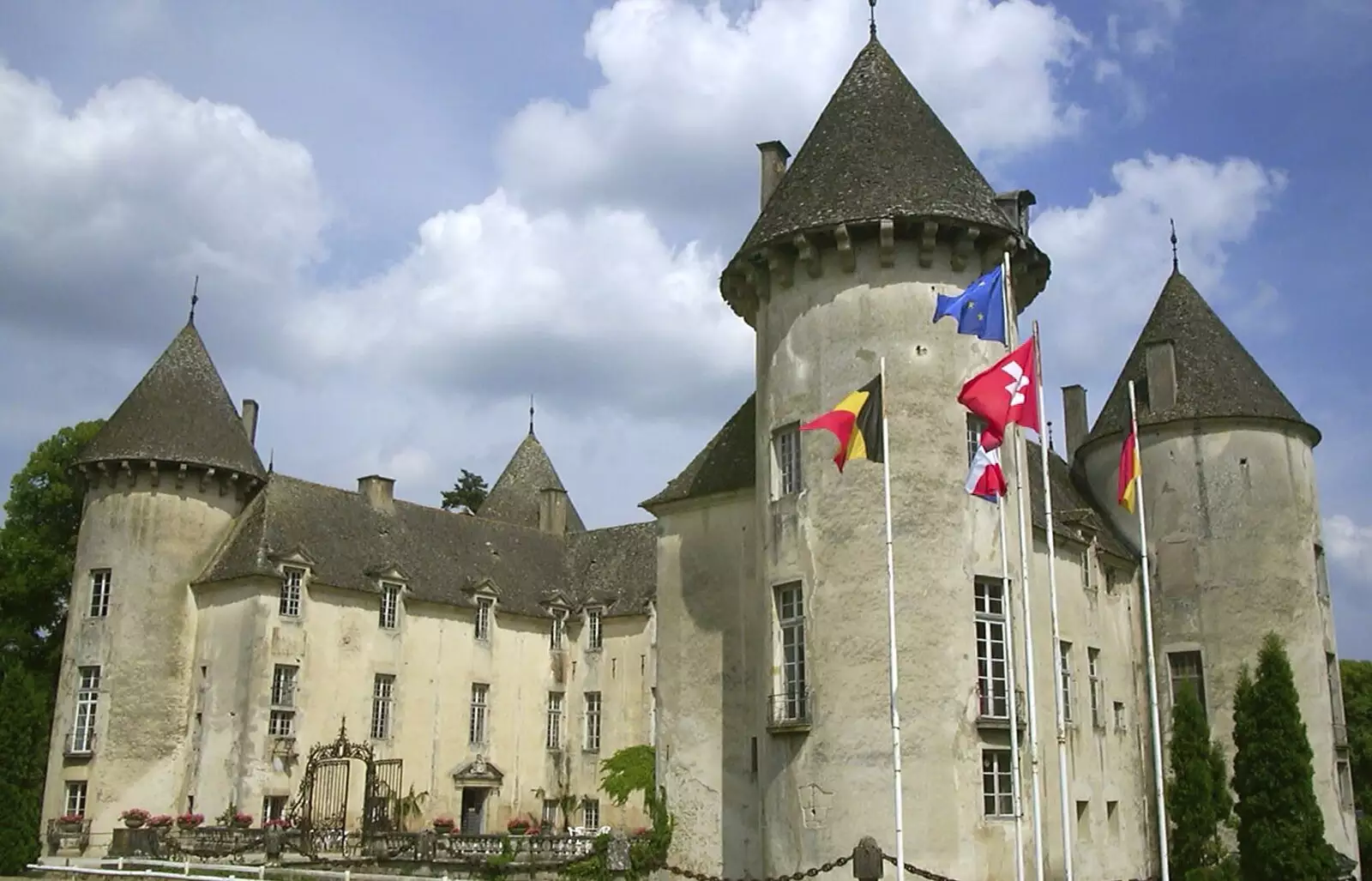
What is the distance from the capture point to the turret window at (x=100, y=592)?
38688mm

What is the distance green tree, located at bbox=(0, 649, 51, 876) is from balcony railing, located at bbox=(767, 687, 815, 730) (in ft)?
57.0

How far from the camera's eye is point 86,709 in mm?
38031

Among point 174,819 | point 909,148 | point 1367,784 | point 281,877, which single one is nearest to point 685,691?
point 281,877

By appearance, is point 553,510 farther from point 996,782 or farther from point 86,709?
→ point 996,782

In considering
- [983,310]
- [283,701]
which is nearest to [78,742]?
[283,701]

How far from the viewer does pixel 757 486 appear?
2378 centimetres

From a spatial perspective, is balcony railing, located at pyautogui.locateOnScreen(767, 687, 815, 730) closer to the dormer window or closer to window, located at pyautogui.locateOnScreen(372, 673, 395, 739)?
window, located at pyautogui.locateOnScreen(372, 673, 395, 739)

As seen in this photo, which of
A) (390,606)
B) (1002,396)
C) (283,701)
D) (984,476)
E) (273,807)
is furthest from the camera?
(390,606)

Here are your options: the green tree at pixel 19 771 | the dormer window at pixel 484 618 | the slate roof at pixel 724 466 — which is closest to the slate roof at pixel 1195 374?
the slate roof at pixel 724 466

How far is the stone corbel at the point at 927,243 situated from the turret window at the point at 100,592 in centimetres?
2766

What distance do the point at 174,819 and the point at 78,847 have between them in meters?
3.03

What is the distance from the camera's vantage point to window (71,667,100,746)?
37594mm

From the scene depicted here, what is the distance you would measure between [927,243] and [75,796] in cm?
2977

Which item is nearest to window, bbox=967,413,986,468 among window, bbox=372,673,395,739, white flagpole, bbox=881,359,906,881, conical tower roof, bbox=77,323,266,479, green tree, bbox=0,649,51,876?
white flagpole, bbox=881,359,906,881
